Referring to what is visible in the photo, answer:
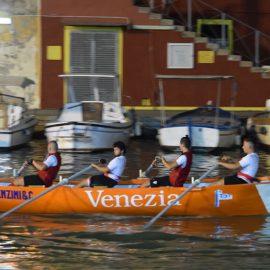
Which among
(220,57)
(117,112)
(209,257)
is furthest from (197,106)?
(209,257)

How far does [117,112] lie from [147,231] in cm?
1118

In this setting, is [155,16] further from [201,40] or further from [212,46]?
[212,46]

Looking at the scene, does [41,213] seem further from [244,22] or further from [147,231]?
[244,22]

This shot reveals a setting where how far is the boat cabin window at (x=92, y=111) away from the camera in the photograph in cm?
2564

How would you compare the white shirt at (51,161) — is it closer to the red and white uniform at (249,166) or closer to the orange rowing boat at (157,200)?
the orange rowing boat at (157,200)

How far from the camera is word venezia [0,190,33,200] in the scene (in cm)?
1642

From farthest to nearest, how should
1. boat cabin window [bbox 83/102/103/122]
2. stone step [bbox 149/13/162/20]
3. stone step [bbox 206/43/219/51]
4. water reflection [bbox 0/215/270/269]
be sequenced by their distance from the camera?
1. stone step [bbox 206/43/219/51]
2. stone step [bbox 149/13/162/20]
3. boat cabin window [bbox 83/102/103/122]
4. water reflection [bbox 0/215/270/269]

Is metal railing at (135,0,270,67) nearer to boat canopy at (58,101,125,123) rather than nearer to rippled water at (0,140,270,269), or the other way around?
boat canopy at (58,101,125,123)

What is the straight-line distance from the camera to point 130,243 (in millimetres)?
14281

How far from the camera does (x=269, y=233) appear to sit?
14.9m

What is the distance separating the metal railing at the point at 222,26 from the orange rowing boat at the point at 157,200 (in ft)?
44.5

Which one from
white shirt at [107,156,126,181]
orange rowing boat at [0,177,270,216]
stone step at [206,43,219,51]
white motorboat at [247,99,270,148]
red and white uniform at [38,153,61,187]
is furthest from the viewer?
stone step at [206,43,219,51]

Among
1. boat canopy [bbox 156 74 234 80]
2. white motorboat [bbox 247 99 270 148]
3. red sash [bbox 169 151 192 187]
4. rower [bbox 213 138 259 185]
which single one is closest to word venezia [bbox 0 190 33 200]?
red sash [bbox 169 151 192 187]

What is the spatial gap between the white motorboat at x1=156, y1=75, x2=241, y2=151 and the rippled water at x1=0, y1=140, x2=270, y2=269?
28.5 ft
